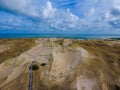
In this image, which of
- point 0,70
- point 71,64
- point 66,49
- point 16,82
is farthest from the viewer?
point 66,49

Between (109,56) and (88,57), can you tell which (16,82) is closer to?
(88,57)

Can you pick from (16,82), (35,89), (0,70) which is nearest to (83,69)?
(35,89)

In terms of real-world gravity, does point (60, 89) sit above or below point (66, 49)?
below

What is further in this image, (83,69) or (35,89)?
(83,69)

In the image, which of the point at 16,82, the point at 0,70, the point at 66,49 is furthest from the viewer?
the point at 66,49

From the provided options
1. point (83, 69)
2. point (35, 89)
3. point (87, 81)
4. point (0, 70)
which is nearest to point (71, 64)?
point (83, 69)

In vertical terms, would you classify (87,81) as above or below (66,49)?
below

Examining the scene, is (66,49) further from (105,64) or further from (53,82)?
(53,82)

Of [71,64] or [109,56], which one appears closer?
[71,64]

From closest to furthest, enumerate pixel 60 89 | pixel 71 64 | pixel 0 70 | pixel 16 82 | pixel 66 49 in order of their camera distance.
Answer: pixel 60 89 → pixel 16 82 → pixel 71 64 → pixel 0 70 → pixel 66 49
